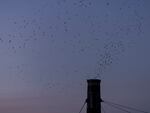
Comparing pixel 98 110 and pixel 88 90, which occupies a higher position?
pixel 88 90

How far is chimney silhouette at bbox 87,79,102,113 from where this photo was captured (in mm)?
21906

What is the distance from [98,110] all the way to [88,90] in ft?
5.10

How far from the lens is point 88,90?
22.2 meters

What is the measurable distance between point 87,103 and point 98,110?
957 mm

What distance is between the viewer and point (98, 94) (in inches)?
872

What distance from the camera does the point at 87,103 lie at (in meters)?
22.5

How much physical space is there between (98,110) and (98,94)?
111 centimetres

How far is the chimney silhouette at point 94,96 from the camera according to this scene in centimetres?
2191

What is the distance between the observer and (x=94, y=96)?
72.4 ft

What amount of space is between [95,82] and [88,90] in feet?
2.75

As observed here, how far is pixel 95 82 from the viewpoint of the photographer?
2186 cm

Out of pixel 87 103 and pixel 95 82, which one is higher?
pixel 95 82

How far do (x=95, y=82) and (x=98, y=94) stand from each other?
0.94 m
